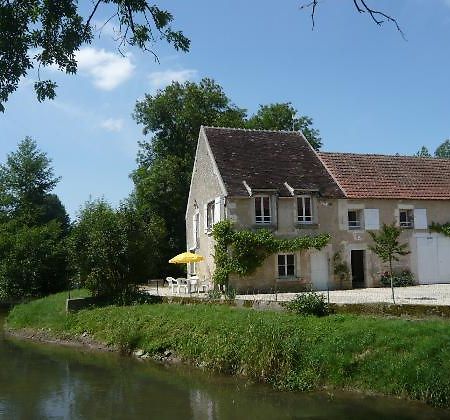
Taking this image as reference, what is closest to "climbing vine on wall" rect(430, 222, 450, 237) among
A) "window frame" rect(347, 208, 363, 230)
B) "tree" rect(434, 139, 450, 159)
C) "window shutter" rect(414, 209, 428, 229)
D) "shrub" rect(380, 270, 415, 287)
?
"window shutter" rect(414, 209, 428, 229)

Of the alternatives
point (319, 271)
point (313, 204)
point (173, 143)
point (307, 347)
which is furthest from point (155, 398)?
point (173, 143)

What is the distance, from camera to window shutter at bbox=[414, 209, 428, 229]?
29125 mm

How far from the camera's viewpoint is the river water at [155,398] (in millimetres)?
11828

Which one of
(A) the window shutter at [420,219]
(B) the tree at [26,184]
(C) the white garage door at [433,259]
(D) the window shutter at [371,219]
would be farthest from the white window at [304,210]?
(B) the tree at [26,184]

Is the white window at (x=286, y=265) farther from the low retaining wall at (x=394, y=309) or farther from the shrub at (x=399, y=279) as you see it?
the low retaining wall at (x=394, y=309)

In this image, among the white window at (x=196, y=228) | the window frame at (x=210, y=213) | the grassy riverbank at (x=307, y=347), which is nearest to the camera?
the grassy riverbank at (x=307, y=347)

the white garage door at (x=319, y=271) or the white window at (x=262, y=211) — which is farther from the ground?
the white window at (x=262, y=211)

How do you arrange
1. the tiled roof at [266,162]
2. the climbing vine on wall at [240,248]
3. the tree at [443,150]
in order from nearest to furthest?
the climbing vine on wall at [240,248]
the tiled roof at [266,162]
the tree at [443,150]

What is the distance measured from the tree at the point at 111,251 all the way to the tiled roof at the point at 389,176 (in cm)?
1067

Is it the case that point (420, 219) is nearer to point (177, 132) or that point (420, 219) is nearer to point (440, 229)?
point (440, 229)

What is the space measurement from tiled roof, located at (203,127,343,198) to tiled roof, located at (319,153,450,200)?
2.95ft

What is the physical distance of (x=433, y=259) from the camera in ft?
94.6

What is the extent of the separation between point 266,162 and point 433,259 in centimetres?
1004

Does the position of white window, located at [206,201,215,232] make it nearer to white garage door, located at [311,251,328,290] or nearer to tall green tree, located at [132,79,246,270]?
white garage door, located at [311,251,328,290]
